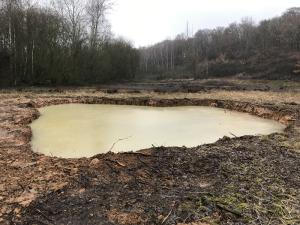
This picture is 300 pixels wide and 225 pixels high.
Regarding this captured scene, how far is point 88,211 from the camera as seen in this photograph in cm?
487

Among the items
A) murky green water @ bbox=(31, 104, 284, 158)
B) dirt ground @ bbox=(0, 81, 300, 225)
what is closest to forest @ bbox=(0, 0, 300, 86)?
murky green water @ bbox=(31, 104, 284, 158)

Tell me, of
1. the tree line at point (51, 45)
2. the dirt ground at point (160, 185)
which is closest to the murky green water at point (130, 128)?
the dirt ground at point (160, 185)

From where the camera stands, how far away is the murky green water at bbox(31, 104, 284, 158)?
923 centimetres

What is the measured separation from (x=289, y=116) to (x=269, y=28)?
5605cm

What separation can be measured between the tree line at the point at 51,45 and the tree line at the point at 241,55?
52.2ft

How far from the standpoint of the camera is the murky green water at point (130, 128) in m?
9.23

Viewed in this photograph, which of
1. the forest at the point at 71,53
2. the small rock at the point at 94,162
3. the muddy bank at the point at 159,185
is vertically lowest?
the muddy bank at the point at 159,185

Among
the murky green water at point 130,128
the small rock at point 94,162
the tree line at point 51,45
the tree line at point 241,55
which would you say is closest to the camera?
the small rock at point 94,162

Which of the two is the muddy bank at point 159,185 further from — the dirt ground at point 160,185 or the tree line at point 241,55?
the tree line at point 241,55

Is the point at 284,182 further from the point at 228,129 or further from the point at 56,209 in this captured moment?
the point at 228,129

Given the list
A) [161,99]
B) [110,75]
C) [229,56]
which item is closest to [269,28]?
[229,56]

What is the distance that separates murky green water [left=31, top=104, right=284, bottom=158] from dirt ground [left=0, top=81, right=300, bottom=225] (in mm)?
1098

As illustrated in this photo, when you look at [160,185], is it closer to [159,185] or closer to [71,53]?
[159,185]

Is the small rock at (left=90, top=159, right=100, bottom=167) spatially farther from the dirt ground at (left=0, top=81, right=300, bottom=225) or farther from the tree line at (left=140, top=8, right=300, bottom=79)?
the tree line at (left=140, top=8, right=300, bottom=79)
